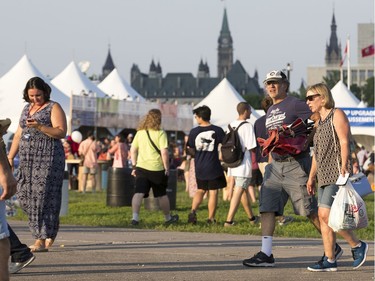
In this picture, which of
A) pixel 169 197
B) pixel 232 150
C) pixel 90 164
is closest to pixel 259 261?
→ pixel 232 150

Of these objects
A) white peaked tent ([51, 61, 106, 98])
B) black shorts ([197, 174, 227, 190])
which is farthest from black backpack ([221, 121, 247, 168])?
white peaked tent ([51, 61, 106, 98])

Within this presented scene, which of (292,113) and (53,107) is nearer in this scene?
(292,113)

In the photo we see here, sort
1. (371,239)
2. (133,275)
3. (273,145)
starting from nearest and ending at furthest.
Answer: (133,275) → (273,145) → (371,239)

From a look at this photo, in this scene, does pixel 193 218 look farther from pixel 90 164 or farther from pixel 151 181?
pixel 90 164

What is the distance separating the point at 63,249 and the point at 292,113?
2629 mm

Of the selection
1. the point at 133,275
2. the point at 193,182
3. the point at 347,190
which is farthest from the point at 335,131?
the point at 193,182

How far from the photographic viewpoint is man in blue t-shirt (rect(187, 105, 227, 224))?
14.7 metres

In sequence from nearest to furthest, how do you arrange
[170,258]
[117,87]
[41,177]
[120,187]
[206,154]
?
[170,258], [41,177], [206,154], [120,187], [117,87]

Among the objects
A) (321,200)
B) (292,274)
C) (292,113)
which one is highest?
(292,113)

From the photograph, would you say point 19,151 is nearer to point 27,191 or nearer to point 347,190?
point 27,191

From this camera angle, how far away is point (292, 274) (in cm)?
893

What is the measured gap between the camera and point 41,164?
1045 centimetres

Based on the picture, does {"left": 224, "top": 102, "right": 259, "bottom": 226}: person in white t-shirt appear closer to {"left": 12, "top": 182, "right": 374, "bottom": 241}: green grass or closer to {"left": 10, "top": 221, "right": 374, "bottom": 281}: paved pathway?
{"left": 12, "top": 182, "right": 374, "bottom": 241}: green grass

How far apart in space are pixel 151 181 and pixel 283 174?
506 centimetres
